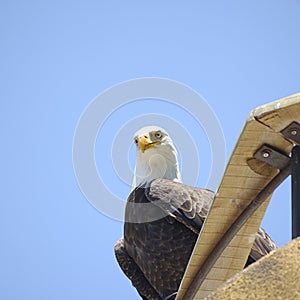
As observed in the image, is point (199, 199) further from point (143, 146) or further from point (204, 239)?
point (204, 239)

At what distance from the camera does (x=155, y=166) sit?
22.8ft

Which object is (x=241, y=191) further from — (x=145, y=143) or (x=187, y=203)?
(x=145, y=143)

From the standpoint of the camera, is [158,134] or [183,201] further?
[158,134]

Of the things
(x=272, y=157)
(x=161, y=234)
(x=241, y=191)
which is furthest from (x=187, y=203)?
(x=272, y=157)

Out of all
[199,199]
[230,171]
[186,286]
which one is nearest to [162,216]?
[199,199]

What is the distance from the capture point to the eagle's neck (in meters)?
6.85

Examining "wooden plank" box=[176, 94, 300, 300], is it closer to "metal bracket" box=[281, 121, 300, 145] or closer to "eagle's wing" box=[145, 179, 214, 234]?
"metal bracket" box=[281, 121, 300, 145]

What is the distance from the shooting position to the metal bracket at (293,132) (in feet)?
5.98

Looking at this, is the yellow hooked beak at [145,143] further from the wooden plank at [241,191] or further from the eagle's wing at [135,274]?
the wooden plank at [241,191]

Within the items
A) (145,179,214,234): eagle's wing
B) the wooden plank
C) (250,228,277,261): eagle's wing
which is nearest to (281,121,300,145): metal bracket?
the wooden plank

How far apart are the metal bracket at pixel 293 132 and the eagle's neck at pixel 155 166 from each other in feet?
15.9

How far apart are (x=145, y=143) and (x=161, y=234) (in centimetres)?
116

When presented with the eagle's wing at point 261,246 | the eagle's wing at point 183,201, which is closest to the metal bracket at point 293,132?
the eagle's wing at point 261,246

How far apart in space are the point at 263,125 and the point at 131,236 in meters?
4.60
